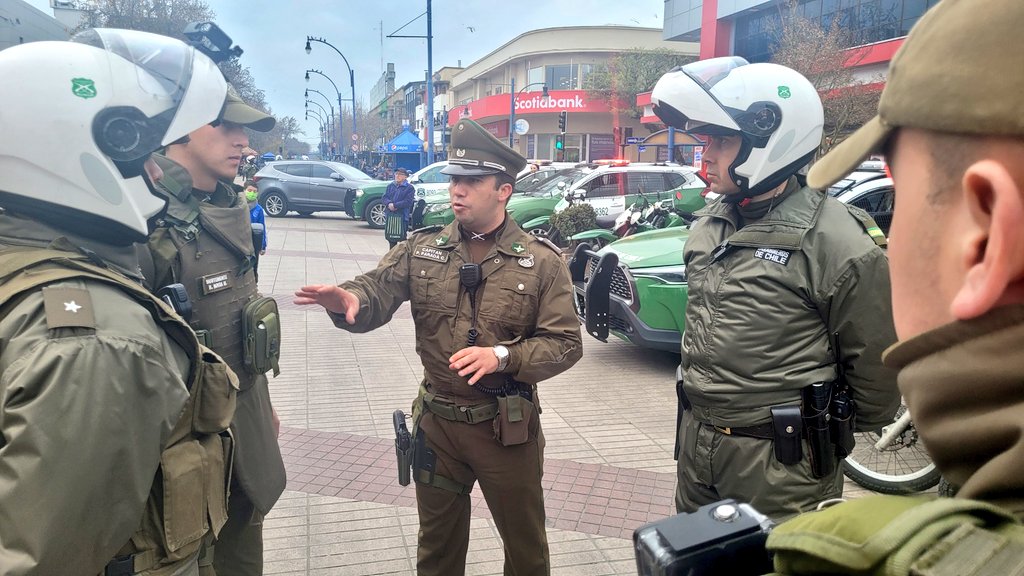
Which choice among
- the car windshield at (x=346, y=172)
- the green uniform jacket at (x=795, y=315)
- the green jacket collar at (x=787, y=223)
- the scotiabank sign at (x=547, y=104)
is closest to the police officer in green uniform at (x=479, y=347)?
the green uniform jacket at (x=795, y=315)

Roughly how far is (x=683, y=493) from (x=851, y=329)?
0.89 metres

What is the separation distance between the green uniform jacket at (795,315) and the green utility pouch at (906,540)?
1.67 metres

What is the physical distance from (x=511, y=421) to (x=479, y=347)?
1.09 ft

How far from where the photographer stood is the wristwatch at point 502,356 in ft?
8.64

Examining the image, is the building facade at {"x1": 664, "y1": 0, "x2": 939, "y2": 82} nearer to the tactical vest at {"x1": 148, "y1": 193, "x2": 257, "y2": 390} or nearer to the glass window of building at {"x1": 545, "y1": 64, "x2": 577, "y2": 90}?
the glass window of building at {"x1": 545, "y1": 64, "x2": 577, "y2": 90}

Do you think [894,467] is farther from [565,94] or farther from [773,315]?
[565,94]

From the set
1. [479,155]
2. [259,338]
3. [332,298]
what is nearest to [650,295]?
[479,155]

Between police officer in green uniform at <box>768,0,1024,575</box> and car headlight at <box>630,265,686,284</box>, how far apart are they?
5431mm

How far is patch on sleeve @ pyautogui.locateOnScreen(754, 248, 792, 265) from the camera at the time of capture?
234 centimetres

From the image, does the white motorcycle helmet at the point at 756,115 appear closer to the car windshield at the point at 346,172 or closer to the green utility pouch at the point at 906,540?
the green utility pouch at the point at 906,540

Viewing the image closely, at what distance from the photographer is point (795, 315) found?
7.63ft

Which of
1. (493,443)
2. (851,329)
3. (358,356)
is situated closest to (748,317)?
(851,329)

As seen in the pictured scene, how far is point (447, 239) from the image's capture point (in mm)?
3000

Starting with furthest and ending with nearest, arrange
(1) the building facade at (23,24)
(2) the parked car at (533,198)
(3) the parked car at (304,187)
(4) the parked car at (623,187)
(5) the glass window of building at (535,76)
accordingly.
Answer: (5) the glass window of building at (535,76)
(1) the building facade at (23,24)
(3) the parked car at (304,187)
(2) the parked car at (533,198)
(4) the parked car at (623,187)
